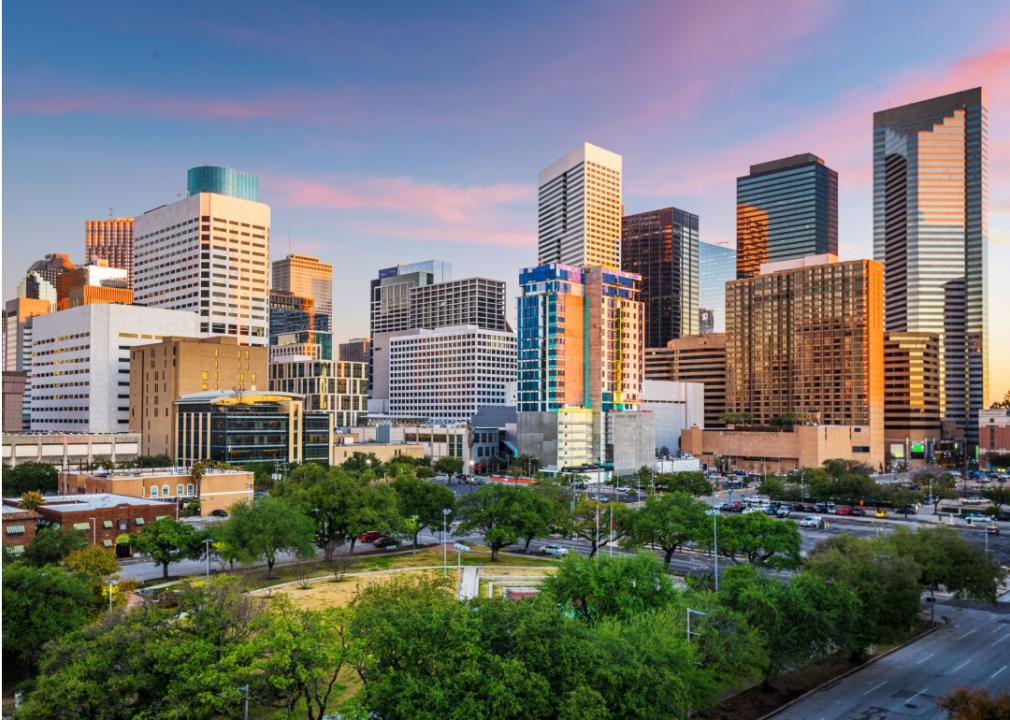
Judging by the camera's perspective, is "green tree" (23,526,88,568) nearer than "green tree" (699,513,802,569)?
Yes

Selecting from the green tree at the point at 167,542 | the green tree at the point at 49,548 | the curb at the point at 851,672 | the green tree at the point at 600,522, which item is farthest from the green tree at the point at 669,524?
the green tree at the point at 49,548

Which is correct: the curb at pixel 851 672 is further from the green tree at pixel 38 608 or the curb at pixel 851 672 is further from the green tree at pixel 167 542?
the green tree at pixel 167 542

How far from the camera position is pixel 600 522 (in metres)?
86.1

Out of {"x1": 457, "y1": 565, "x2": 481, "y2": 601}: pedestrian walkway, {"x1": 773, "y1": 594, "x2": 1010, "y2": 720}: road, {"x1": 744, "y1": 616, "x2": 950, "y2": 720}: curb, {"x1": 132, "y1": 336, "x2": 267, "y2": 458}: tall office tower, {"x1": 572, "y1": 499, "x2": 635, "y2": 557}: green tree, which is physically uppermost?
{"x1": 132, "y1": 336, "x2": 267, "y2": 458}: tall office tower

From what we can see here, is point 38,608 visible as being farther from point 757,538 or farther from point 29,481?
point 29,481

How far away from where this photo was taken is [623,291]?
188 metres

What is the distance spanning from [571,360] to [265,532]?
119 meters

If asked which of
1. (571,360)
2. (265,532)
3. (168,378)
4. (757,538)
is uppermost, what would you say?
(571,360)

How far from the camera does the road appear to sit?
4478 centimetres

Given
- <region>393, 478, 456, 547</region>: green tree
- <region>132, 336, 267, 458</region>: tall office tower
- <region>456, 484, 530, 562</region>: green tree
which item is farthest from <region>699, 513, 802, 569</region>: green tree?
<region>132, 336, 267, 458</region>: tall office tower

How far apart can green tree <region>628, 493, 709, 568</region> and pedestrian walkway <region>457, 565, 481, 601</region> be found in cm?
1532

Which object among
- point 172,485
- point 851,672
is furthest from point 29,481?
point 851,672

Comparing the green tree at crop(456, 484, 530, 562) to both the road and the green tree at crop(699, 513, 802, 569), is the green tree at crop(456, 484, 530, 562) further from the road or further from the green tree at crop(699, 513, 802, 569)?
the road

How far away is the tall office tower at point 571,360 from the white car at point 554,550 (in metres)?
85.4
